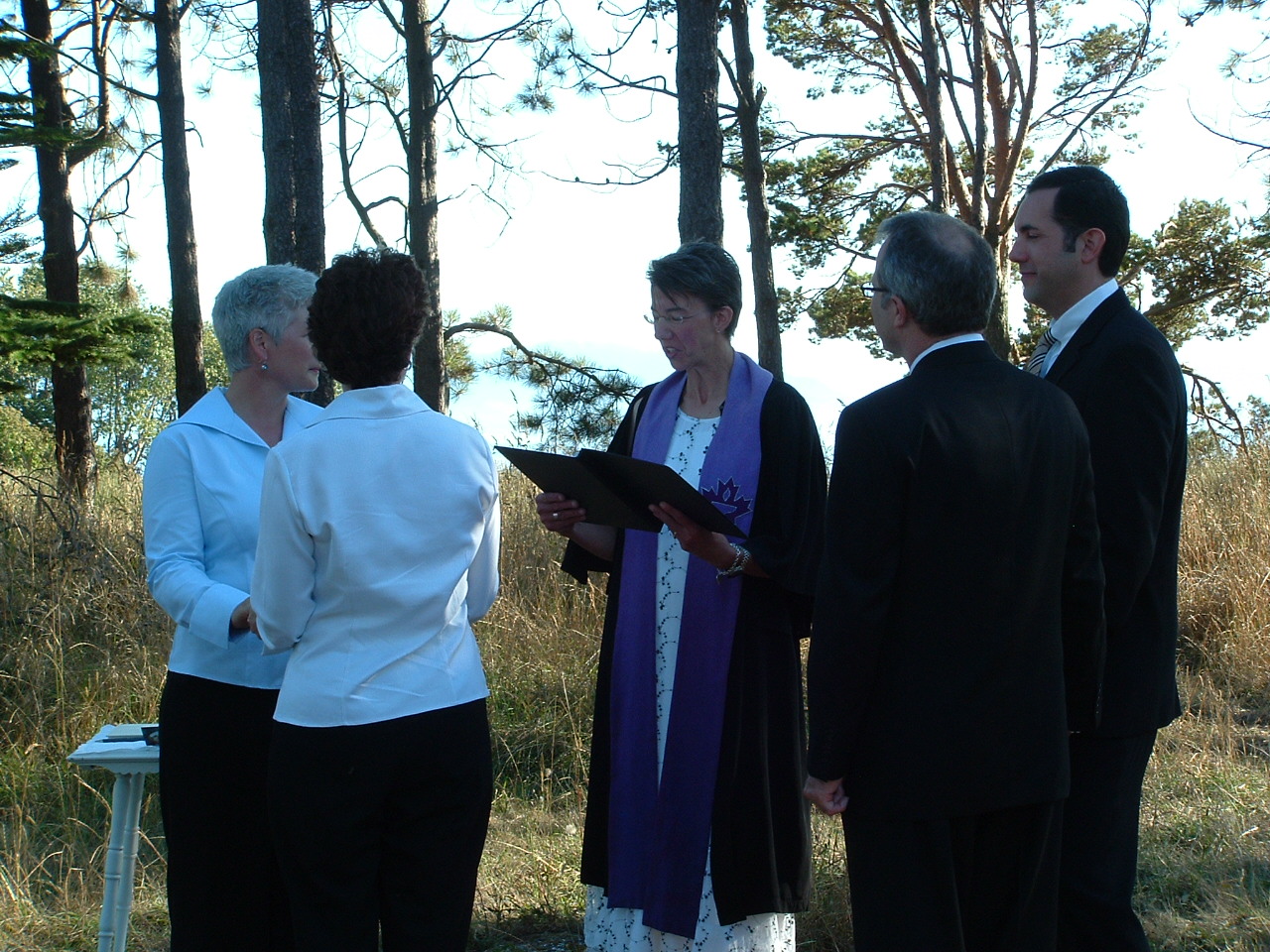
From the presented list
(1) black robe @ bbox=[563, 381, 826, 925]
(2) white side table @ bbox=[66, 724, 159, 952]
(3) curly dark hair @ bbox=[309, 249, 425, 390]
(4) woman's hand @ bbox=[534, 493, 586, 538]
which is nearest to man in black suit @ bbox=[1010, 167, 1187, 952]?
(1) black robe @ bbox=[563, 381, 826, 925]

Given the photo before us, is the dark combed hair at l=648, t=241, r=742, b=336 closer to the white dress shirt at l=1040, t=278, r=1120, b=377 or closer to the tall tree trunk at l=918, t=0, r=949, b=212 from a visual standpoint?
the white dress shirt at l=1040, t=278, r=1120, b=377

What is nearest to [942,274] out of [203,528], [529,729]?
[203,528]

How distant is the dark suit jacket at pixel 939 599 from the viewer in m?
2.31

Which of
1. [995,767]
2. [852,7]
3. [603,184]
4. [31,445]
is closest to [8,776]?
[995,767]

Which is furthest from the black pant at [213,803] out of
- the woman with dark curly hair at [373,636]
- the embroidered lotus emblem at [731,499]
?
the embroidered lotus emblem at [731,499]

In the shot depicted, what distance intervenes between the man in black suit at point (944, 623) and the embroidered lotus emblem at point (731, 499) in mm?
971

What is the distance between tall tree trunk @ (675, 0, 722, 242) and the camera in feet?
25.6

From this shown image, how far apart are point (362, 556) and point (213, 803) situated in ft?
2.98

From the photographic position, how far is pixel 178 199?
47.8 feet

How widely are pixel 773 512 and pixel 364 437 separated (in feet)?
4.27

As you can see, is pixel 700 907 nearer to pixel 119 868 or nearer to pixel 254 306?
pixel 119 868

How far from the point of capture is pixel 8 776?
595 centimetres

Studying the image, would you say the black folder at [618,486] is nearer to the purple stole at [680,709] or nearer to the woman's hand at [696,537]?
the woman's hand at [696,537]

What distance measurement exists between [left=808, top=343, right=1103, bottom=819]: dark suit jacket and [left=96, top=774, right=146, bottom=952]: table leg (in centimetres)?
212
